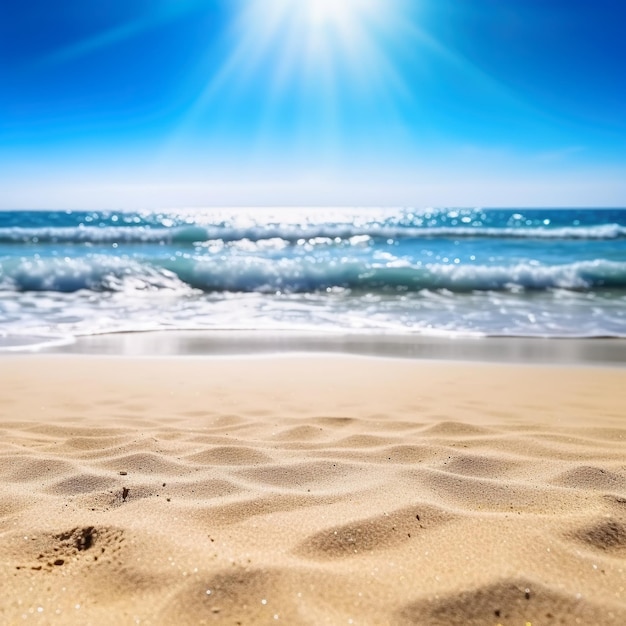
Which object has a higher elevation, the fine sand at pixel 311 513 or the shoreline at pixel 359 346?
the fine sand at pixel 311 513

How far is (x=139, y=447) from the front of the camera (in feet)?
8.66

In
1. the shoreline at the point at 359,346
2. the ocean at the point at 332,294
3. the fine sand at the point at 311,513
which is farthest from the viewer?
the ocean at the point at 332,294

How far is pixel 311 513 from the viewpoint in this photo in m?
1.79

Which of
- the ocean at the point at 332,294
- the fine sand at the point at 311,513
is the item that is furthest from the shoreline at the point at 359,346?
the fine sand at the point at 311,513

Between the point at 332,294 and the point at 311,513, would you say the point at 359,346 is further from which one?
the point at 332,294

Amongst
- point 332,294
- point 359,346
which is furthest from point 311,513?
point 332,294

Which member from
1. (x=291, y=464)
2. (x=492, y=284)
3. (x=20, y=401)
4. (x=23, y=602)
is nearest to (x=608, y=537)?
(x=291, y=464)

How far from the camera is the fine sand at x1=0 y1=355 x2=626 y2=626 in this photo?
1.29m

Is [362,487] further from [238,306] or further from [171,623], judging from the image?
[238,306]

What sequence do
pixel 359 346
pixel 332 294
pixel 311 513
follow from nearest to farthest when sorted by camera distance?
pixel 311 513
pixel 359 346
pixel 332 294

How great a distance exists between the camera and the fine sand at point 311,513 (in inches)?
51.0

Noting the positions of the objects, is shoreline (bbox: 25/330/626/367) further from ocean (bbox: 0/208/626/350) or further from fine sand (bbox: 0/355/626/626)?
fine sand (bbox: 0/355/626/626)

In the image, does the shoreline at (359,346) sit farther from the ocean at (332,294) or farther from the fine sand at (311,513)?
the fine sand at (311,513)

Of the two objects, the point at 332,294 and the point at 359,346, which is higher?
the point at 359,346
